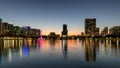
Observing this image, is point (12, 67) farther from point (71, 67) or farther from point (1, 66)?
point (71, 67)

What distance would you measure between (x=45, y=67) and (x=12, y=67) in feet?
16.7

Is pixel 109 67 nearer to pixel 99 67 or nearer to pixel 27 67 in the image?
pixel 99 67

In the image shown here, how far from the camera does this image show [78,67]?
32906mm

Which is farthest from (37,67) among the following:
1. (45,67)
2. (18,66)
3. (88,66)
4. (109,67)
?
(109,67)

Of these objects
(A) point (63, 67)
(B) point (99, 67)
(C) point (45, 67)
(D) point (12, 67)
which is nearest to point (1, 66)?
(D) point (12, 67)

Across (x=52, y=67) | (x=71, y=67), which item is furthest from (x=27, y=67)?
(x=71, y=67)

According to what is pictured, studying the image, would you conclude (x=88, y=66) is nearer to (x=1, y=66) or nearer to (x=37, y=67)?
(x=37, y=67)

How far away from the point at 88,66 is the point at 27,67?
968 cm

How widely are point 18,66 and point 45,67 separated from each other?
14.5 ft

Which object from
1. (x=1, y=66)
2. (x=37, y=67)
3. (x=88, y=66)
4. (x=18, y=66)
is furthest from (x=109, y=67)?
(x=1, y=66)

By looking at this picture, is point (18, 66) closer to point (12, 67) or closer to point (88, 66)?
point (12, 67)

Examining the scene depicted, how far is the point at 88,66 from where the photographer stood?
33438 millimetres

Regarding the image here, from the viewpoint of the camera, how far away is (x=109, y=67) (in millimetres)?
33500

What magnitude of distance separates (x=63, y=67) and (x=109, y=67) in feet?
24.4
